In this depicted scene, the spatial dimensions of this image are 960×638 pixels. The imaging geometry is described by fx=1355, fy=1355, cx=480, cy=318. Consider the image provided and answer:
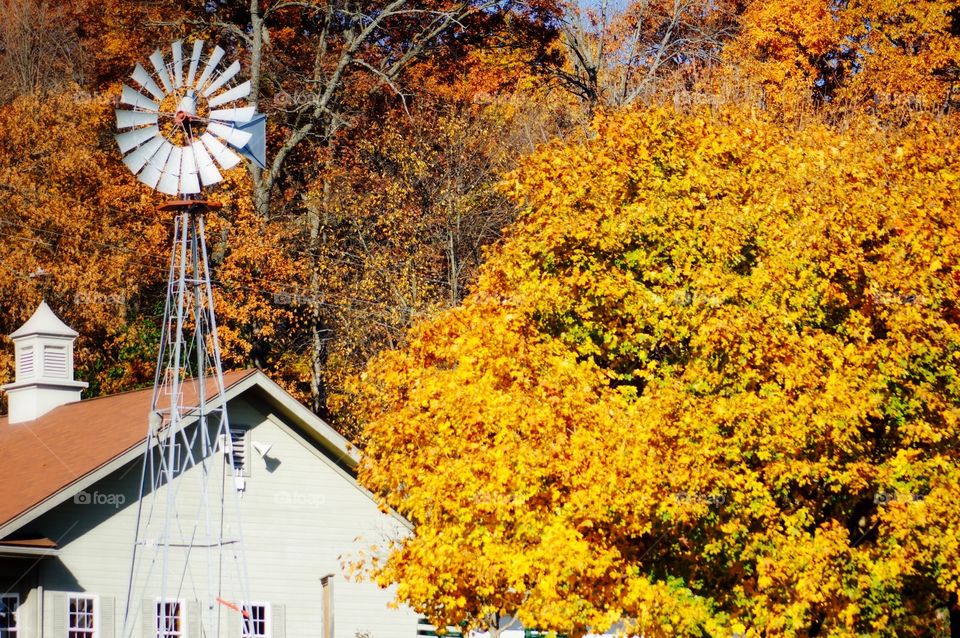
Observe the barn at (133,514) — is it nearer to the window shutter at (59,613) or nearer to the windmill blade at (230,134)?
the window shutter at (59,613)

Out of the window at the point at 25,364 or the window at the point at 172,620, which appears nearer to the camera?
the window at the point at 172,620

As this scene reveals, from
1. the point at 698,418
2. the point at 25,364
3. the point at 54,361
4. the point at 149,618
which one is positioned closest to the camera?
the point at 698,418

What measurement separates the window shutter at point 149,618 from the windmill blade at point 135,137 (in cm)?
858

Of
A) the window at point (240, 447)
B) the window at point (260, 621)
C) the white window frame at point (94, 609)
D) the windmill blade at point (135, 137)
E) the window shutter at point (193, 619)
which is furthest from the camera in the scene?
the window at point (240, 447)

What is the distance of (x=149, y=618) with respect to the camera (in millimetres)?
25375

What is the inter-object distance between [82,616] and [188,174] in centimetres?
832

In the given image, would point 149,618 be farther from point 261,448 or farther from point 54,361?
point 54,361

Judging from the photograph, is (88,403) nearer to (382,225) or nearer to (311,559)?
(311,559)

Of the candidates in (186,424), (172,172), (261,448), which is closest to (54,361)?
(261,448)

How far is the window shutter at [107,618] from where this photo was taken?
2470 centimetres

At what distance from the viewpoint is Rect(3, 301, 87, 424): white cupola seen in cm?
3067

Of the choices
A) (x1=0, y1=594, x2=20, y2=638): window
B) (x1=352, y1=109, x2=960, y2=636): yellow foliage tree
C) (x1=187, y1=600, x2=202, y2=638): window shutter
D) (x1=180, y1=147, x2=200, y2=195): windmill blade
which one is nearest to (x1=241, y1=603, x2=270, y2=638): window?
(x1=187, y1=600, x2=202, y2=638): window shutter

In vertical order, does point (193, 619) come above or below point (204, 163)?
below

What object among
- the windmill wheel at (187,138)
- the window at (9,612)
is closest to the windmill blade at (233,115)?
the windmill wheel at (187,138)
